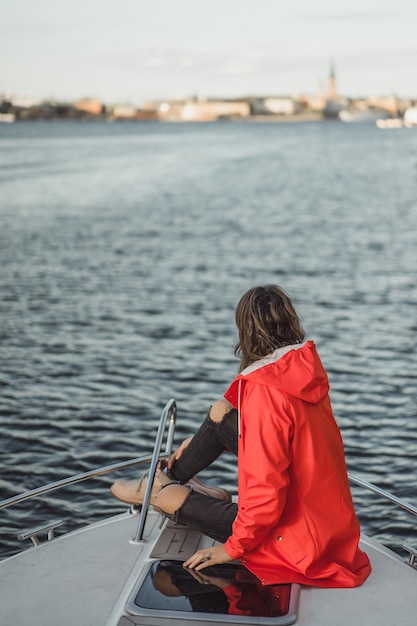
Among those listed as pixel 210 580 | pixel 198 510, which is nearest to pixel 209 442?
pixel 198 510

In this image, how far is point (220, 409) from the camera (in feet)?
16.2

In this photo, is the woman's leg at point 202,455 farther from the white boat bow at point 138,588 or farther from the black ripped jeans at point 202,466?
the white boat bow at point 138,588

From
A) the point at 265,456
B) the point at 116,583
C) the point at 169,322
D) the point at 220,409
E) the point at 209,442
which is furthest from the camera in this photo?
the point at 169,322

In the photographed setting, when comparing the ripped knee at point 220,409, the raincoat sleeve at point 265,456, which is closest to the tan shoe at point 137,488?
the ripped knee at point 220,409

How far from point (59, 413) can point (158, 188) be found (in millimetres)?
39058

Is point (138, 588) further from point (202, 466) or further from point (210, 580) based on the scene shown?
point (202, 466)

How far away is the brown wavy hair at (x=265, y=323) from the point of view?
4.36 meters

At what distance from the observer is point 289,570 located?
14.3 ft

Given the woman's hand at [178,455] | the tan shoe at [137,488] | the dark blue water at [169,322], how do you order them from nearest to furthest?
the tan shoe at [137,488], the woman's hand at [178,455], the dark blue water at [169,322]

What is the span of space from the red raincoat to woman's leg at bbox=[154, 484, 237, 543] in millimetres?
346

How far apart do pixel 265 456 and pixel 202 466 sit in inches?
42.9

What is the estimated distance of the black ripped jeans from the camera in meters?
4.75

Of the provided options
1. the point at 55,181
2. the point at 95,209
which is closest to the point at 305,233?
the point at 95,209

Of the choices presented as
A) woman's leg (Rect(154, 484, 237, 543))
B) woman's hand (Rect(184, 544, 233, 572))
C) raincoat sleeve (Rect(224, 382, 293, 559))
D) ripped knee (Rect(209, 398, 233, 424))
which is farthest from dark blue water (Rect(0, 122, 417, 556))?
raincoat sleeve (Rect(224, 382, 293, 559))
